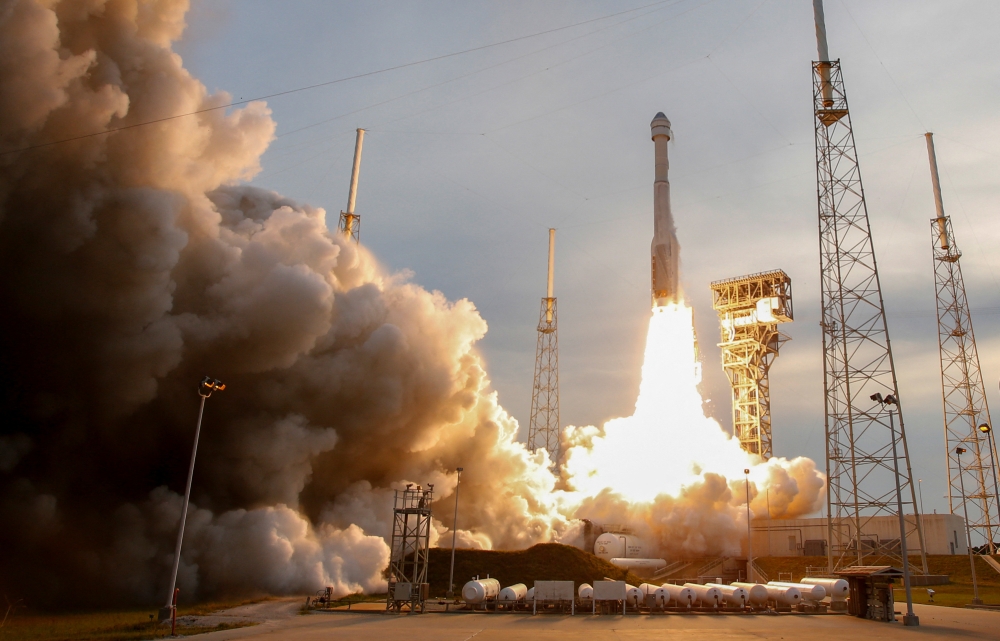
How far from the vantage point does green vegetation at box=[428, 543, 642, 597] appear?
43.9m

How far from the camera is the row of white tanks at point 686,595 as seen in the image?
1332 inches

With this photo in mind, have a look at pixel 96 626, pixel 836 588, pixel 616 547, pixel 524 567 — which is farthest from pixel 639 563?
pixel 96 626

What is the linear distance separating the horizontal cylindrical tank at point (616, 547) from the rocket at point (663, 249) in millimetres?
17761

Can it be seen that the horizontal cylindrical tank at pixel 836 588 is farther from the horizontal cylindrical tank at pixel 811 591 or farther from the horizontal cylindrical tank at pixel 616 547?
the horizontal cylindrical tank at pixel 616 547

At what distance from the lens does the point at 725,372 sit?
84000mm

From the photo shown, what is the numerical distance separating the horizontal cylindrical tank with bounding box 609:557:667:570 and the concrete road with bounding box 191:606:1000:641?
78.1 ft

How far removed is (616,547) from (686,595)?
943 inches

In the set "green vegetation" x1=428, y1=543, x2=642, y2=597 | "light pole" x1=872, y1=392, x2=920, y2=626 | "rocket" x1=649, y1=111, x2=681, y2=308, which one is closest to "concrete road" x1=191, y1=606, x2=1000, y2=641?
"light pole" x1=872, y1=392, x2=920, y2=626

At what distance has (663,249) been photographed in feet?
194

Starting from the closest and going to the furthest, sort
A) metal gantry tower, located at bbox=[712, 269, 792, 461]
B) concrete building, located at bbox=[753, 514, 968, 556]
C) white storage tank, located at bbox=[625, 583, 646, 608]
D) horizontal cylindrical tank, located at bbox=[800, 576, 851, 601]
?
white storage tank, located at bbox=[625, 583, 646, 608]
horizontal cylindrical tank, located at bbox=[800, 576, 851, 601]
concrete building, located at bbox=[753, 514, 968, 556]
metal gantry tower, located at bbox=[712, 269, 792, 461]

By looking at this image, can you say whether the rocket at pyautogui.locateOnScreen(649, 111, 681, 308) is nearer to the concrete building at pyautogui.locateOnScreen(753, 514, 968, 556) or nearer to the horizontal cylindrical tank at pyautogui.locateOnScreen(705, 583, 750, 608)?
the concrete building at pyautogui.locateOnScreen(753, 514, 968, 556)

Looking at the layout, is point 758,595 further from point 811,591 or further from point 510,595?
point 510,595

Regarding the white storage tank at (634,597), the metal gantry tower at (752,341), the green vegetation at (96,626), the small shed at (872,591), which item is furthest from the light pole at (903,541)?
the metal gantry tower at (752,341)

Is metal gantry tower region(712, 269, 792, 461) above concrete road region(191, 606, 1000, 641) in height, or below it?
above
